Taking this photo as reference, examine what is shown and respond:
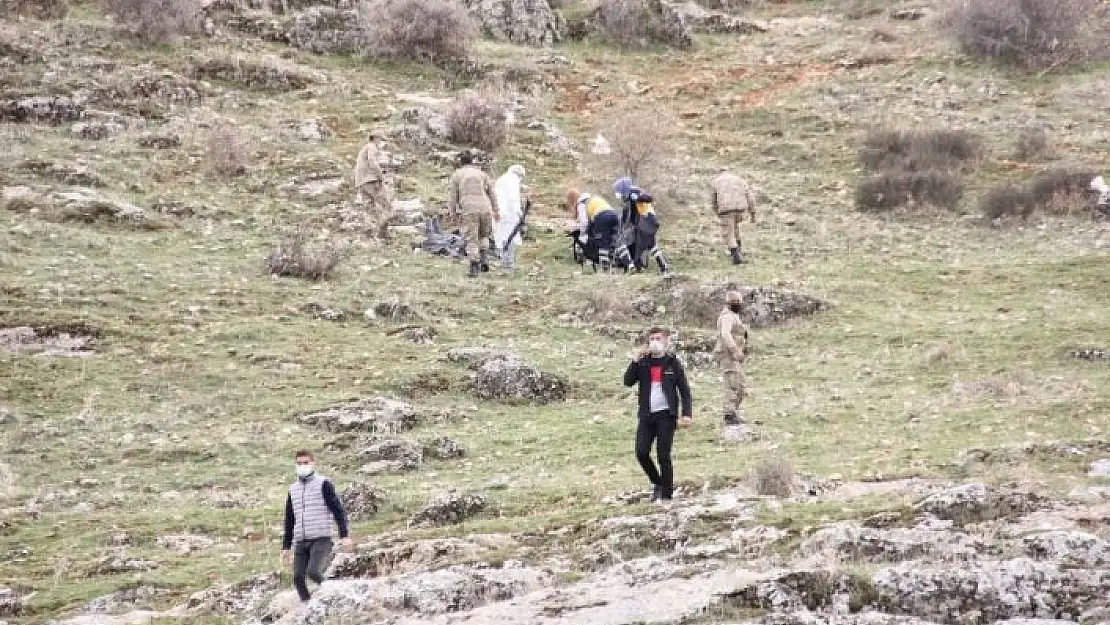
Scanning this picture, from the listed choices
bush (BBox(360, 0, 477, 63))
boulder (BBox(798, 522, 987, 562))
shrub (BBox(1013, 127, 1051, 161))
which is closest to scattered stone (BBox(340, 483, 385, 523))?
boulder (BBox(798, 522, 987, 562))

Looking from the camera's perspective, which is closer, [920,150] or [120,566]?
[120,566]

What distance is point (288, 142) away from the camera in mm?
30453

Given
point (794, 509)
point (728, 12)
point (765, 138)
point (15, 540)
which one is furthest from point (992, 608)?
point (728, 12)

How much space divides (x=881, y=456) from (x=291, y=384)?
8359 mm

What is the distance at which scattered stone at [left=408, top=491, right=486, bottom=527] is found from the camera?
44.0 feet

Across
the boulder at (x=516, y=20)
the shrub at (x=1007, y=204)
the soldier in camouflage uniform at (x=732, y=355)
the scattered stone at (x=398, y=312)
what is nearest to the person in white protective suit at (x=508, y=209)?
the scattered stone at (x=398, y=312)

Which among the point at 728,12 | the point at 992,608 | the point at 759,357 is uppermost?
the point at 728,12

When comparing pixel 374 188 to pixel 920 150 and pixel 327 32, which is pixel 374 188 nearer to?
pixel 920 150

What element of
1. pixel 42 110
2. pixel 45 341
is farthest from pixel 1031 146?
pixel 45 341

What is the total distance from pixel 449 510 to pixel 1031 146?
23.0 metres

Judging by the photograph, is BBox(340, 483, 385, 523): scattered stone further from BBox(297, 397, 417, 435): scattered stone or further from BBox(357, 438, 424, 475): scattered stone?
BBox(297, 397, 417, 435): scattered stone

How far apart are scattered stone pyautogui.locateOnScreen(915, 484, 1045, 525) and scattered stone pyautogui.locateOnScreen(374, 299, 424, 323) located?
12.0 m

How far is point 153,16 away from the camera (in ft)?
114

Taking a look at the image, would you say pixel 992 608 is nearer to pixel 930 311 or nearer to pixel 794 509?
pixel 794 509
